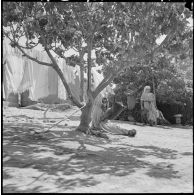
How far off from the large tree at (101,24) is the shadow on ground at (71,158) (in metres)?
2.00

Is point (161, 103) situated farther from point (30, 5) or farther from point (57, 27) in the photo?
point (30, 5)

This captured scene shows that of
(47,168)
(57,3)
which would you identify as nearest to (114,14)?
(57,3)

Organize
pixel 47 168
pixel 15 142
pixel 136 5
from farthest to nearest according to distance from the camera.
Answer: pixel 136 5 < pixel 15 142 < pixel 47 168

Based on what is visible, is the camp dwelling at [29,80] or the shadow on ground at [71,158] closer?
the shadow on ground at [71,158]

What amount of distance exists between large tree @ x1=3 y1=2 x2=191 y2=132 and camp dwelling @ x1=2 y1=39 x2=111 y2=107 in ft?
25.9

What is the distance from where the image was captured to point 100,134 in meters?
9.48

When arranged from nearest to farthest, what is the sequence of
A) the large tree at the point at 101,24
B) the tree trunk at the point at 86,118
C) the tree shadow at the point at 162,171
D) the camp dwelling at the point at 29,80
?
1. the tree shadow at the point at 162,171
2. the large tree at the point at 101,24
3. the tree trunk at the point at 86,118
4. the camp dwelling at the point at 29,80

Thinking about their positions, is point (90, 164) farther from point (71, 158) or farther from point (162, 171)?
point (162, 171)

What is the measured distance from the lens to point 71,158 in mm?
6336

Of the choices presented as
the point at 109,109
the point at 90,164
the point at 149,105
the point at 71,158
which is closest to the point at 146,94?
the point at 149,105

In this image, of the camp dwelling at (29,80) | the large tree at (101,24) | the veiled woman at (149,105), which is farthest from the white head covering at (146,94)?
the camp dwelling at (29,80)

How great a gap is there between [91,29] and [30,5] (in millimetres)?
2189

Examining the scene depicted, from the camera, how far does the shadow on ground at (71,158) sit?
198 inches

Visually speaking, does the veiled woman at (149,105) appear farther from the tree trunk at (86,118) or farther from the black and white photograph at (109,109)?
the tree trunk at (86,118)
